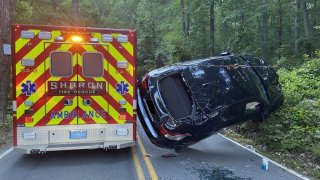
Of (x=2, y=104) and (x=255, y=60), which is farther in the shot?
(x=2, y=104)

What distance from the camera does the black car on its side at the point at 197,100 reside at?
26.5ft

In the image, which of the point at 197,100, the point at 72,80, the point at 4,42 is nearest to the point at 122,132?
the point at 72,80

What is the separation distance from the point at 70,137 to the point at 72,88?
104 cm

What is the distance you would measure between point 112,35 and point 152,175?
3.21 metres

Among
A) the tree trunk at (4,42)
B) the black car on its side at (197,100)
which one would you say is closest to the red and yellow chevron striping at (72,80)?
the black car on its side at (197,100)

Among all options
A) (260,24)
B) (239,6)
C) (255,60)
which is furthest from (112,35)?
(260,24)

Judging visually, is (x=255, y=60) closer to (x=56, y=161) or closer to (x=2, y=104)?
(x=56, y=161)

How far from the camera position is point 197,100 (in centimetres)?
812

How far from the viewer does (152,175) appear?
709 cm

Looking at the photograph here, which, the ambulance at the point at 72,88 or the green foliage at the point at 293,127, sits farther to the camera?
the green foliage at the point at 293,127

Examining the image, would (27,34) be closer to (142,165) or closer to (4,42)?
(142,165)

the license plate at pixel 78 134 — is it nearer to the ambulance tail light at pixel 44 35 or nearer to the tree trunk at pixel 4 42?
the ambulance tail light at pixel 44 35

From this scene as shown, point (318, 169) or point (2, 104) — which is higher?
point (2, 104)

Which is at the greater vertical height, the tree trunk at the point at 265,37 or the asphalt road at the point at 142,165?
the tree trunk at the point at 265,37
